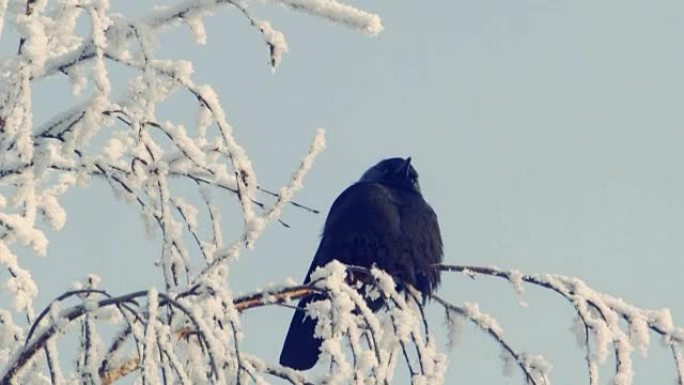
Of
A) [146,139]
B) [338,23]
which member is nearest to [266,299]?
[146,139]

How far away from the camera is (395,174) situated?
5.61 meters

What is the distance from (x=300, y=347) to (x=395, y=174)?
1.52 meters

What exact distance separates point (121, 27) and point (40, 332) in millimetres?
453

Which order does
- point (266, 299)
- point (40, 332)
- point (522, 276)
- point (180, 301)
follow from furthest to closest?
point (522, 276)
point (266, 299)
point (40, 332)
point (180, 301)

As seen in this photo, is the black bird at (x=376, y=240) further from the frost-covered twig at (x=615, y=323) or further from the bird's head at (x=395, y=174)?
the frost-covered twig at (x=615, y=323)

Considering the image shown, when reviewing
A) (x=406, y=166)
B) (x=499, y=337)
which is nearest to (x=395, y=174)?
(x=406, y=166)

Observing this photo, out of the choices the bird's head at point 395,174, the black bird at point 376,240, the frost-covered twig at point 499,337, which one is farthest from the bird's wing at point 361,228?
the frost-covered twig at point 499,337

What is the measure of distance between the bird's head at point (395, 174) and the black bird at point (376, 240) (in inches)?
7.7

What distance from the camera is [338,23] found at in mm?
1693

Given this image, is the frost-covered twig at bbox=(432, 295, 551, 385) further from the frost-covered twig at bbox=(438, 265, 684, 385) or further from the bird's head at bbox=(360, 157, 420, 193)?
the bird's head at bbox=(360, 157, 420, 193)

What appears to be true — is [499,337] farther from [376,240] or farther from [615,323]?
[376,240]

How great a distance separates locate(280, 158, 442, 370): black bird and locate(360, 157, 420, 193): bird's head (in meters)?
0.19

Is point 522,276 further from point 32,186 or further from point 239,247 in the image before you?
point 32,186

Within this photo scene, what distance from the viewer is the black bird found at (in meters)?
4.38
